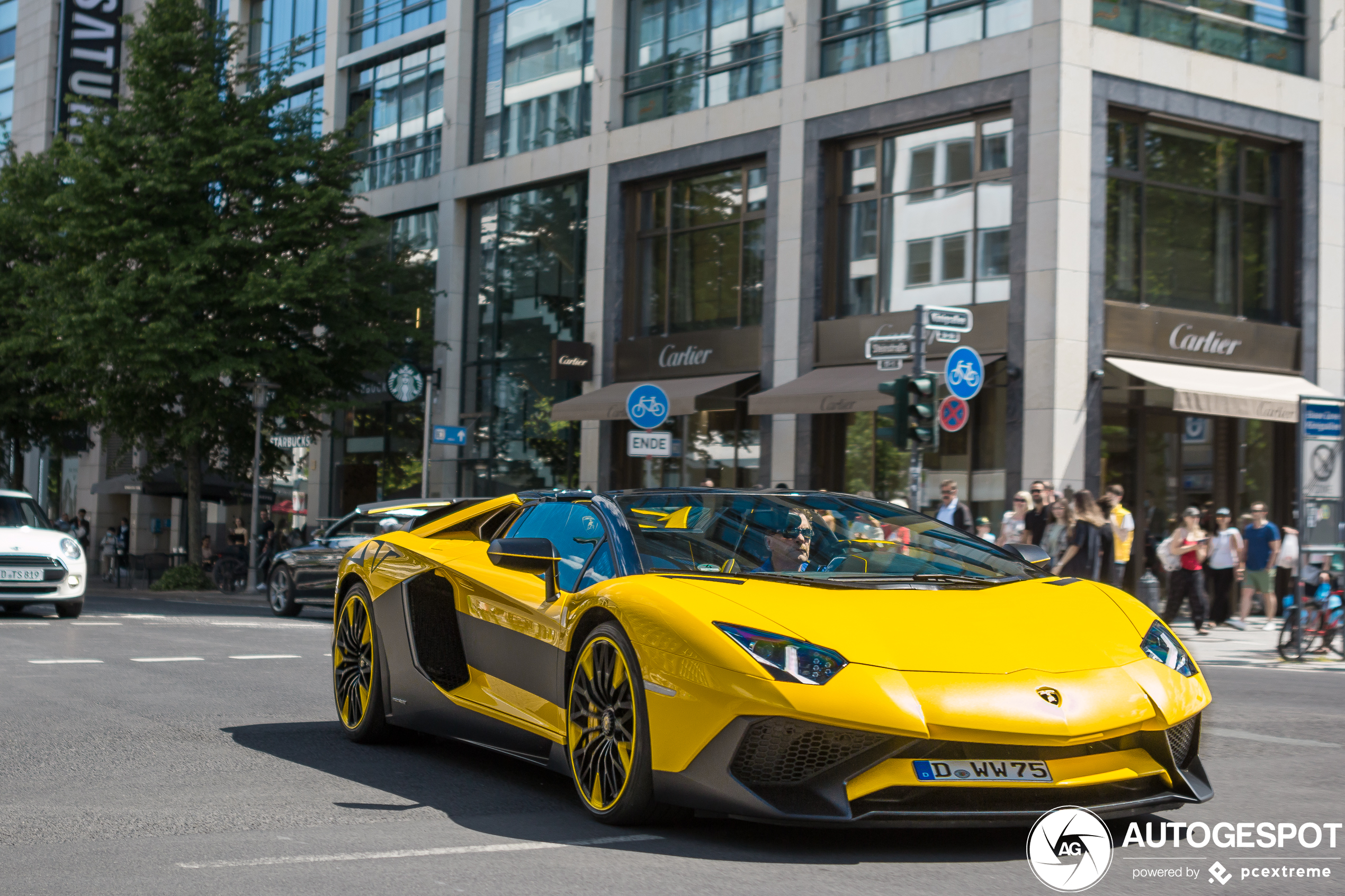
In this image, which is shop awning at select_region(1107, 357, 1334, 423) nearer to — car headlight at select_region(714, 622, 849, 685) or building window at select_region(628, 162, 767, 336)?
building window at select_region(628, 162, 767, 336)

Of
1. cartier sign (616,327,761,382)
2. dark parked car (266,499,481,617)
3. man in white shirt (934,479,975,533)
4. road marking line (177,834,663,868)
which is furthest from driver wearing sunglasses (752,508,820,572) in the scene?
cartier sign (616,327,761,382)

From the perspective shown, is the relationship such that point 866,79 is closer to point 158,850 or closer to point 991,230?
point 991,230

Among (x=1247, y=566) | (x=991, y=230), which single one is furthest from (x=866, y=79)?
(x=1247, y=566)

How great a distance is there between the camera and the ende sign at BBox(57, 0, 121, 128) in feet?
150

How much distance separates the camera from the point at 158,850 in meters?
5.24

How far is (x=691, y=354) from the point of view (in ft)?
89.9

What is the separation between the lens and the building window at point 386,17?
34938 millimetres

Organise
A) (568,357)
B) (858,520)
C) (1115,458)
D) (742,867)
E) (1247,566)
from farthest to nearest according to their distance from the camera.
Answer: (568,357) < (1115,458) < (1247,566) < (858,520) < (742,867)

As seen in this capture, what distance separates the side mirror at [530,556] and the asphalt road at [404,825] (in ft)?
2.83

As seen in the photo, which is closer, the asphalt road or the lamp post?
the asphalt road

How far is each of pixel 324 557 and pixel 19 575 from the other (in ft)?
14.7

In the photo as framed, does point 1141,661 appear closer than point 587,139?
Yes

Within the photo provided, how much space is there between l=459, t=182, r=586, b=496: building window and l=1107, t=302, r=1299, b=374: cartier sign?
11034mm

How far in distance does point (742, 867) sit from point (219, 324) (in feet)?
87.5
